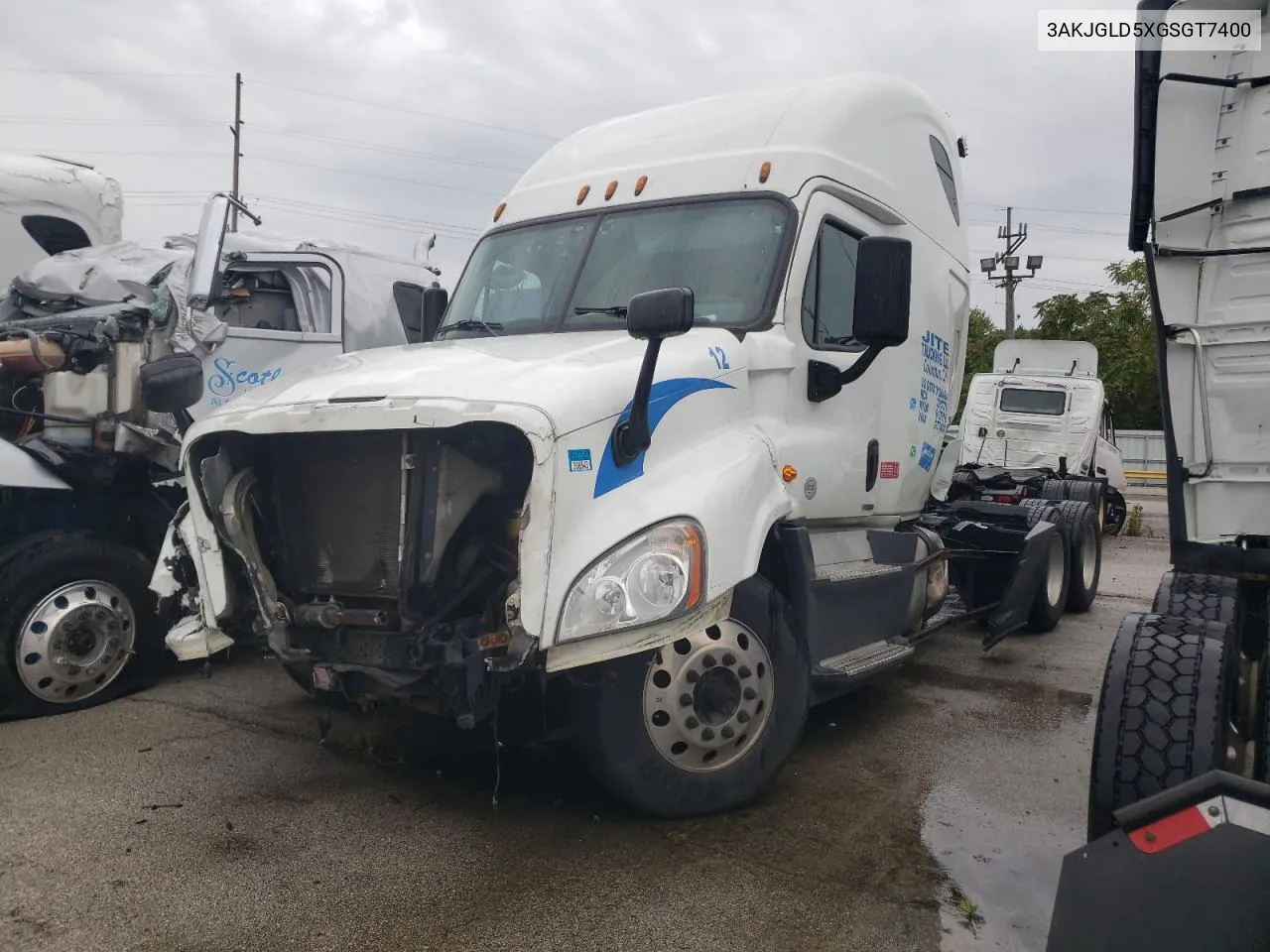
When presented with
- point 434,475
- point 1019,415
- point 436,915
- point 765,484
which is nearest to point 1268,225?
point 765,484

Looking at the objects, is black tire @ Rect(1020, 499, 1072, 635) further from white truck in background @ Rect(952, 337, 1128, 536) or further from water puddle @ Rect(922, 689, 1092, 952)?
white truck in background @ Rect(952, 337, 1128, 536)

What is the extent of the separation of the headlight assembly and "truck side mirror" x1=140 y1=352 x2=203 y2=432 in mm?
2429

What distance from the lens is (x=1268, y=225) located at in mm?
3113

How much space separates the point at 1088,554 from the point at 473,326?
22.0 ft

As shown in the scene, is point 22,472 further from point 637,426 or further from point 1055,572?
point 1055,572

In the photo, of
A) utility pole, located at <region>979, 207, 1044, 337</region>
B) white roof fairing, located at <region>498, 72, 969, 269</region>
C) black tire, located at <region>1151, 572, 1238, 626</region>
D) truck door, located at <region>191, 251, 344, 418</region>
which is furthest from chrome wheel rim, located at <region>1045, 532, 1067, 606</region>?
utility pole, located at <region>979, 207, 1044, 337</region>

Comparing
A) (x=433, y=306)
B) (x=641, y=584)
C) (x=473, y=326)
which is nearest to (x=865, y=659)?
(x=641, y=584)

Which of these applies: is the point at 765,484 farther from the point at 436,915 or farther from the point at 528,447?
the point at 436,915

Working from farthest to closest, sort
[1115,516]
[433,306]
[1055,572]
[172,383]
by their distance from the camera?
1. [1115,516]
2. [1055,572]
3. [433,306]
4. [172,383]

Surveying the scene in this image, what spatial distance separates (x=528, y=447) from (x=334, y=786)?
1929 mm

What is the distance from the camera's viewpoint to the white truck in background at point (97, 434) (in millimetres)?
5371

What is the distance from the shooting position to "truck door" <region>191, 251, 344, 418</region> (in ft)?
22.4

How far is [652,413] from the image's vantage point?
12.1ft

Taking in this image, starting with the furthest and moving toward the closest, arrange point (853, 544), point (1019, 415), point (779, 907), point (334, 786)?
point (1019, 415) < point (853, 544) < point (334, 786) < point (779, 907)
